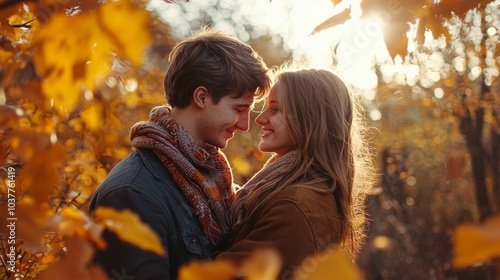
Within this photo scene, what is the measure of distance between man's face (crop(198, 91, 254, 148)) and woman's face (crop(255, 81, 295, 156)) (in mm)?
93

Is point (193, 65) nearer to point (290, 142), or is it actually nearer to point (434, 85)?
point (290, 142)

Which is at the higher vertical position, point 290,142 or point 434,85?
point 290,142

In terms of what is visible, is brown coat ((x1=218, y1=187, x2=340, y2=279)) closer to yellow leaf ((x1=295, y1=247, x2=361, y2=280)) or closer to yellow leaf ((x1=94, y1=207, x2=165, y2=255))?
yellow leaf ((x1=94, y1=207, x2=165, y2=255))

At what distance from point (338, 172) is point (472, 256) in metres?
1.76

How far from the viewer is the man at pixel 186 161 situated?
2.01 metres

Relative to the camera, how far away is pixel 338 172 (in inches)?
92.7

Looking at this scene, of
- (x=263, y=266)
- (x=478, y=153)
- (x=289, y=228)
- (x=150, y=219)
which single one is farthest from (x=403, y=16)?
(x=478, y=153)

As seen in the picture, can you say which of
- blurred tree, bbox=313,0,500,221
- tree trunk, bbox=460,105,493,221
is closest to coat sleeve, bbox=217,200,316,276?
blurred tree, bbox=313,0,500,221

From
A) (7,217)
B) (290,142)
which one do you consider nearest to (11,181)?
(7,217)

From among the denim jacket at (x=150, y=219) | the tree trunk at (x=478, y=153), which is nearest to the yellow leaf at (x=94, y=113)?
the denim jacket at (x=150, y=219)

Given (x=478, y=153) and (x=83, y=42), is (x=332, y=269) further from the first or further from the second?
(x=478, y=153)

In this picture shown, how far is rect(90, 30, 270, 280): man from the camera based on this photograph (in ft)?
6.59

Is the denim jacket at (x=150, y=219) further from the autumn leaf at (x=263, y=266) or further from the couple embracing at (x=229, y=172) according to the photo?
the autumn leaf at (x=263, y=266)

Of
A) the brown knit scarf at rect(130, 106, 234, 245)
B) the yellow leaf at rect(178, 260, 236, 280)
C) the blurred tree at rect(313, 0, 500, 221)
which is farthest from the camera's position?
the blurred tree at rect(313, 0, 500, 221)
